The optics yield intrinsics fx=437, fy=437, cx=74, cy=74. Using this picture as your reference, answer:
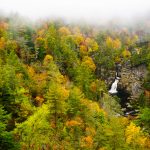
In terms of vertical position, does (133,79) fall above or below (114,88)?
above

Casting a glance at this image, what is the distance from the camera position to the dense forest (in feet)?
210

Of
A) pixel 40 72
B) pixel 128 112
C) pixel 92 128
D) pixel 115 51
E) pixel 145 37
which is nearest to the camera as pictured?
pixel 92 128

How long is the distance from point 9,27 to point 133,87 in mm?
46573

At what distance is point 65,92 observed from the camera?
279 feet

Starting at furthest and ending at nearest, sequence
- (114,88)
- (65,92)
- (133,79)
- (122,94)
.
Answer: (133,79)
(114,88)
(122,94)
(65,92)

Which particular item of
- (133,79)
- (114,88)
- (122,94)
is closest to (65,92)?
(122,94)

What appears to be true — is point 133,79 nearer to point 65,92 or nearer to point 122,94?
point 122,94

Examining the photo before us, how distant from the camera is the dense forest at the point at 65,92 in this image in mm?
64125

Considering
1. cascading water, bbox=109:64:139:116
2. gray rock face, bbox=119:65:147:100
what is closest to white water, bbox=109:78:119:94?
cascading water, bbox=109:64:139:116

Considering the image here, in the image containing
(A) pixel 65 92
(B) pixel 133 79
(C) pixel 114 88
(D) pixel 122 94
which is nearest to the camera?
(A) pixel 65 92

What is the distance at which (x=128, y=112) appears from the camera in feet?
434

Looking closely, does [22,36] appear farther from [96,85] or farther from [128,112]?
[128,112]

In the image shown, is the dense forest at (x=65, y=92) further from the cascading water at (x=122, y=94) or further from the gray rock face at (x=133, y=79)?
the gray rock face at (x=133, y=79)

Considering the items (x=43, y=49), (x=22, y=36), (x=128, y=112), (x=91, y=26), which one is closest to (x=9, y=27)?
(x=22, y=36)
